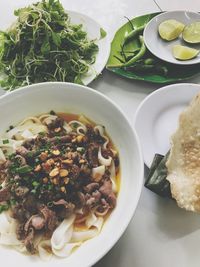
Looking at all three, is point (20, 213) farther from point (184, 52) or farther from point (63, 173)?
point (184, 52)

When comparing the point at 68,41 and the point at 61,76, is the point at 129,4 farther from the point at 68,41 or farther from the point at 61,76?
the point at 61,76

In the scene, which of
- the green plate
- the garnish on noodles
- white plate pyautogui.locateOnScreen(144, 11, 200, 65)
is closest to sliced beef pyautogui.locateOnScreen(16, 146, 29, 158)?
the garnish on noodles

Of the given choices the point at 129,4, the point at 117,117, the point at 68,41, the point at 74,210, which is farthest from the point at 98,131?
the point at 129,4

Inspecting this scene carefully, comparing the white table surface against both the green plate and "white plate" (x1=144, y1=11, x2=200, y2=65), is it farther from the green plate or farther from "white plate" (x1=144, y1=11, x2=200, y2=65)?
"white plate" (x1=144, y1=11, x2=200, y2=65)

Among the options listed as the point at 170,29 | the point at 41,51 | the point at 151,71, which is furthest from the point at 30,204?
the point at 170,29

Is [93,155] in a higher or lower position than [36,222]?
higher

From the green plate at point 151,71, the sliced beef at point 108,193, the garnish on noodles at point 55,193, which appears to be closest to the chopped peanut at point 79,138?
the garnish on noodles at point 55,193
